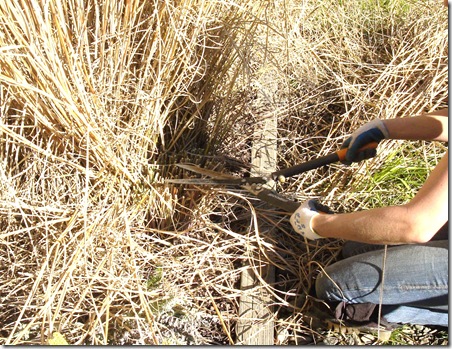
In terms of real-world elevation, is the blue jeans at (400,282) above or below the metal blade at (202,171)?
below

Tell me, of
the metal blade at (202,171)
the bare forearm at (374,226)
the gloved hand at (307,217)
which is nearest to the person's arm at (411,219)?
the bare forearm at (374,226)

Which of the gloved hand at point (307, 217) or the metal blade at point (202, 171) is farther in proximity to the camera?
the metal blade at point (202, 171)

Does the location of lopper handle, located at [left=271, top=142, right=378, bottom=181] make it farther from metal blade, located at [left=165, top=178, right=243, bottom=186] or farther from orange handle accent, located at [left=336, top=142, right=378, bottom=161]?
metal blade, located at [left=165, top=178, right=243, bottom=186]

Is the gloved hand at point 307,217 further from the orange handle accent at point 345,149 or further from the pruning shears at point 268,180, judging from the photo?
the orange handle accent at point 345,149

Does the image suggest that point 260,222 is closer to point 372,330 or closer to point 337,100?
point 372,330

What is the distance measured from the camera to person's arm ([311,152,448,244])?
1385mm

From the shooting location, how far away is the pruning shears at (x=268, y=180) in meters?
1.94

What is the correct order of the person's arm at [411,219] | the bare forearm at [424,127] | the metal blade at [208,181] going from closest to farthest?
1. the person's arm at [411,219]
2. the bare forearm at [424,127]
3. the metal blade at [208,181]

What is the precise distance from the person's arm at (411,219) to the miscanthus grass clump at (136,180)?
0.54 metres

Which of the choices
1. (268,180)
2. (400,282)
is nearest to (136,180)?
(268,180)

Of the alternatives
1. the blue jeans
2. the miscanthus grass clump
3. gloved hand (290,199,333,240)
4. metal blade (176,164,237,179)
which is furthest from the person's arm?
metal blade (176,164,237,179)

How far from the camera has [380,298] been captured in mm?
1840

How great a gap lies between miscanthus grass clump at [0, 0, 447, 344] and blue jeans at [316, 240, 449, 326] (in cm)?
17

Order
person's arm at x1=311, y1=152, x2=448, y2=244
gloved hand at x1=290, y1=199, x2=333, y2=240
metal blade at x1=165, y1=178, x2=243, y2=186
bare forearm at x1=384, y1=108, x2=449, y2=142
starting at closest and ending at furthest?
1. person's arm at x1=311, y1=152, x2=448, y2=244
2. gloved hand at x1=290, y1=199, x2=333, y2=240
3. bare forearm at x1=384, y1=108, x2=449, y2=142
4. metal blade at x1=165, y1=178, x2=243, y2=186
